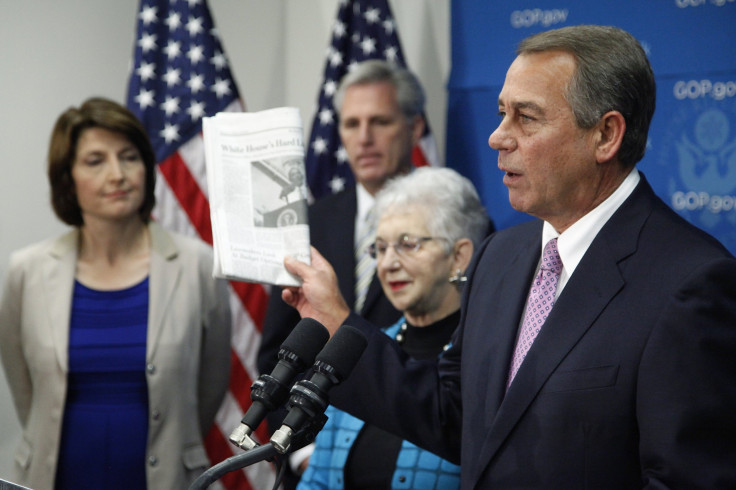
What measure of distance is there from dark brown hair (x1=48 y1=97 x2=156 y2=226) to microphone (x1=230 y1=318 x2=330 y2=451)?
6.89 ft

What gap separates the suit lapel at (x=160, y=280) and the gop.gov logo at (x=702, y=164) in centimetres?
181

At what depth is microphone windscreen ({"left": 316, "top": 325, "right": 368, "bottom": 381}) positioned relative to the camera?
1.38 metres

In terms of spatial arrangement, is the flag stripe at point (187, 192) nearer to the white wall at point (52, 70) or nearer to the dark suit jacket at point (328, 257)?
the white wall at point (52, 70)

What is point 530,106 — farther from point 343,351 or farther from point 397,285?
point 397,285

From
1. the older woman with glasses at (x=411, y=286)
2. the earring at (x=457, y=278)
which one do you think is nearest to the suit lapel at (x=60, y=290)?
the older woman with glasses at (x=411, y=286)

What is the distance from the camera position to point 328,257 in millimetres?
3328

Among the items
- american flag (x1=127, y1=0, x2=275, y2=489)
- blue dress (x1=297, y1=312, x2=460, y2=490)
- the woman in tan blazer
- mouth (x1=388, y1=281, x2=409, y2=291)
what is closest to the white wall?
american flag (x1=127, y1=0, x2=275, y2=489)

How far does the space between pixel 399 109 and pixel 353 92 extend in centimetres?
20

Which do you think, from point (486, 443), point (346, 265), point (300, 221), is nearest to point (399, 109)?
point (346, 265)

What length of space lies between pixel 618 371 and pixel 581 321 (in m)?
0.12

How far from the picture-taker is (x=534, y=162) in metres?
1.71

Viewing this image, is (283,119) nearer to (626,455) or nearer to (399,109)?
(626,455)

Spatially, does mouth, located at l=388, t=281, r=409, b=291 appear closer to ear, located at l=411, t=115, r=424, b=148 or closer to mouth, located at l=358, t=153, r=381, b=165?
mouth, located at l=358, t=153, r=381, b=165

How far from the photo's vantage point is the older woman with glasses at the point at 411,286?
244 cm
